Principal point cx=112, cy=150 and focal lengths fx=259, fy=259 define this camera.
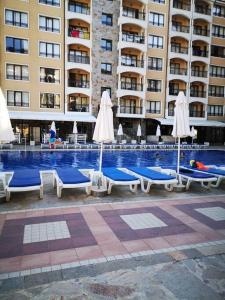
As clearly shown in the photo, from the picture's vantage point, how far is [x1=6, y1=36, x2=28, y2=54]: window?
28.0 m

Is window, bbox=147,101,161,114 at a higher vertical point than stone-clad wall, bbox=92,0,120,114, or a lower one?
lower

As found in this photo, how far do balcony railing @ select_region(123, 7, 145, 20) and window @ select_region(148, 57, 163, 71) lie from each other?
528 centimetres

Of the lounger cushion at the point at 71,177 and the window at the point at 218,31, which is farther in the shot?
the window at the point at 218,31

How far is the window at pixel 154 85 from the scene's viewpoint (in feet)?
115

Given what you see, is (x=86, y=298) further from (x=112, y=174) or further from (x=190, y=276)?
(x=112, y=174)

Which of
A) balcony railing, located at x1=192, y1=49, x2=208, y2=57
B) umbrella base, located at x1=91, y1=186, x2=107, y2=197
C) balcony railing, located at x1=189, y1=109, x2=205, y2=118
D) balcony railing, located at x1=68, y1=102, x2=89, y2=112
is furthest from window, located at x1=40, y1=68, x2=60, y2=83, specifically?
umbrella base, located at x1=91, y1=186, x2=107, y2=197

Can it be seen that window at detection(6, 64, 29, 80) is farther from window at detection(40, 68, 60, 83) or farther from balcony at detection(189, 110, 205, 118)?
balcony at detection(189, 110, 205, 118)

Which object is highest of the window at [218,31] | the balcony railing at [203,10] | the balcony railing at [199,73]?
the balcony railing at [203,10]

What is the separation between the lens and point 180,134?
419 inches

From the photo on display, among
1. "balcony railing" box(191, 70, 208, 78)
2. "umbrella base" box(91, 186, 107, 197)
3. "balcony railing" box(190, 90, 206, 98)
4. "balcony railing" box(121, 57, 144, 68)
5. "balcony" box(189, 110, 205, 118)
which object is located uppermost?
"balcony railing" box(121, 57, 144, 68)

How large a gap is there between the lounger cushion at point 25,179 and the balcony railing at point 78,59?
2413 centimetres

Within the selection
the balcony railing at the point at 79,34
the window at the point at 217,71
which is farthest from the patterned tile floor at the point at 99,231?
the window at the point at 217,71

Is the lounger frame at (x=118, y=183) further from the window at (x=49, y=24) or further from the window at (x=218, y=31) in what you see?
the window at (x=218, y=31)

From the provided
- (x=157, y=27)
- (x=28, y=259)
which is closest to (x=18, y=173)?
(x=28, y=259)
